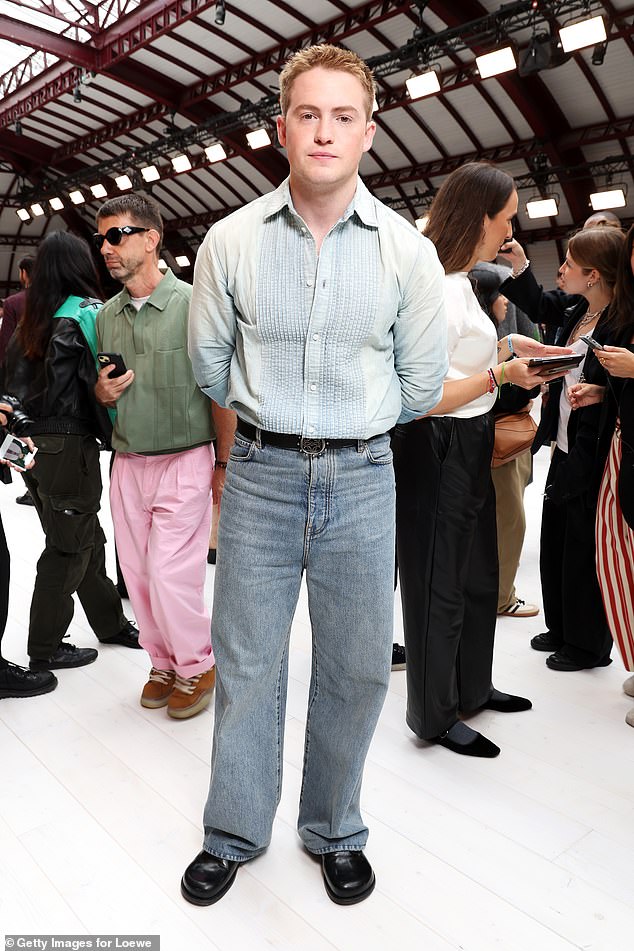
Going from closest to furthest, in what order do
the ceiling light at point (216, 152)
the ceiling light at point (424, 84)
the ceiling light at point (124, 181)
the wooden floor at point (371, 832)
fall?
the wooden floor at point (371, 832) < the ceiling light at point (424, 84) < the ceiling light at point (216, 152) < the ceiling light at point (124, 181)

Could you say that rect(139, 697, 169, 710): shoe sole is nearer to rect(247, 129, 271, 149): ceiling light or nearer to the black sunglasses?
the black sunglasses

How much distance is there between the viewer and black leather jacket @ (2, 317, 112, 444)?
280cm

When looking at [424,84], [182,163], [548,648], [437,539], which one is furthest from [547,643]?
[182,163]

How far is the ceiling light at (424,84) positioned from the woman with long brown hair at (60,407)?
1042 centimetres

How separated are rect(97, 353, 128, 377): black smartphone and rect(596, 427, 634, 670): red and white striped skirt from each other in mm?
1704

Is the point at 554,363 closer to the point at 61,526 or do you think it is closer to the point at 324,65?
the point at 324,65

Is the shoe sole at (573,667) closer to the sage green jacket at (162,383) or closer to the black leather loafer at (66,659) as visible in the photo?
the sage green jacket at (162,383)

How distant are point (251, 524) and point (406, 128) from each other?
1574 cm

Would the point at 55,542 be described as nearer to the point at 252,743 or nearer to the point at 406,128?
the point at 252,743

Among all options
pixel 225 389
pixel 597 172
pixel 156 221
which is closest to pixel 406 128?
pixel 597 172

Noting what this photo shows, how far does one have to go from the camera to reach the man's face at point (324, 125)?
1507 millimetres

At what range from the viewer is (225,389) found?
181 centimetres

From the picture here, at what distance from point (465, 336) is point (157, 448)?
1081mm
